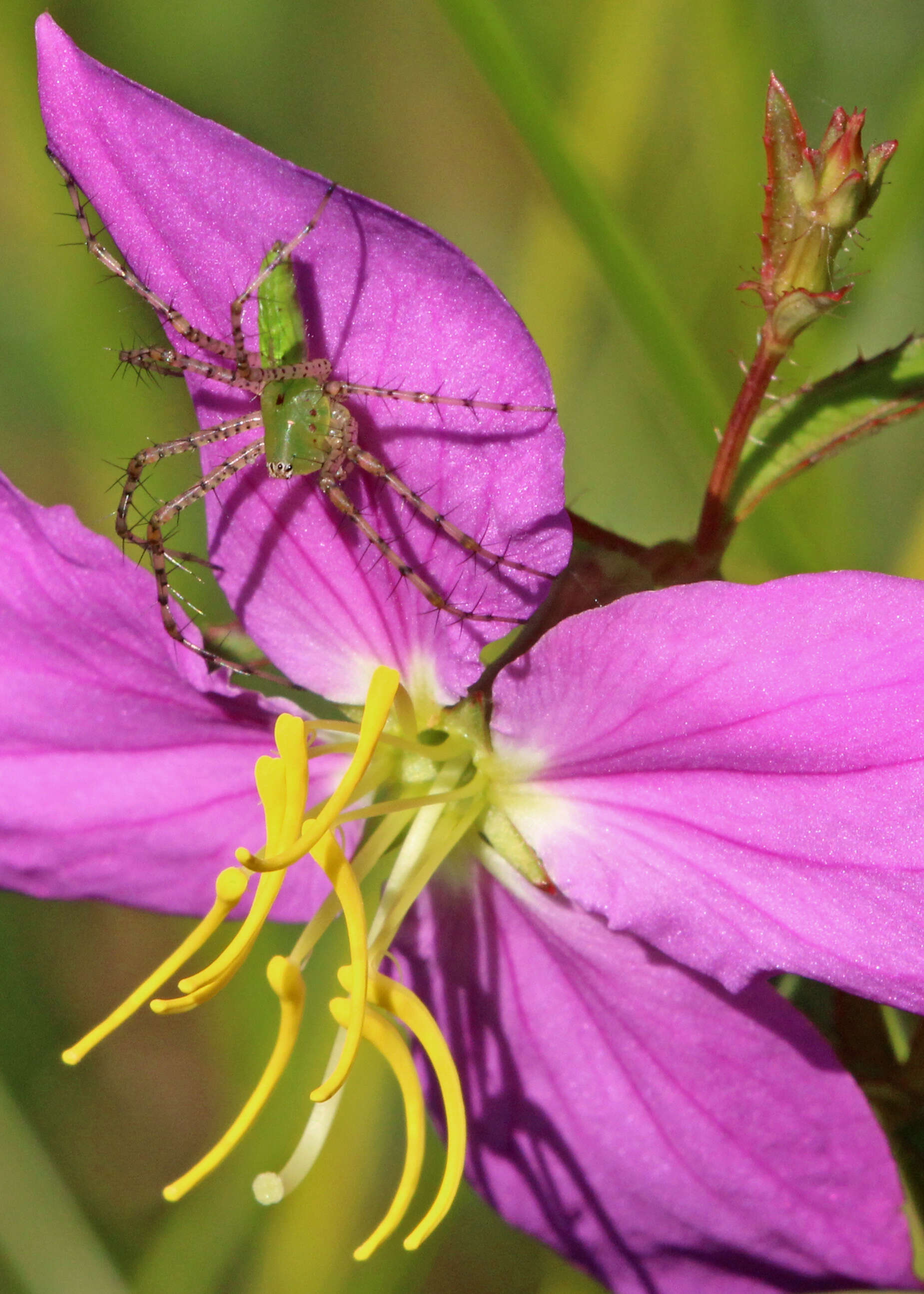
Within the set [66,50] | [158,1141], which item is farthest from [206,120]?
[158,1141]

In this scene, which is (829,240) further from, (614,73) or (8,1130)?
(8,1130)

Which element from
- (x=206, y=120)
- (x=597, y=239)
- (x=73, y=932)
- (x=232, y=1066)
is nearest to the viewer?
(x=206, y=120)

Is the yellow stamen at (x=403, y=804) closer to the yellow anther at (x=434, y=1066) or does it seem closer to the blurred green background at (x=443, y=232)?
the yellow anther at (x=434, y=1066)

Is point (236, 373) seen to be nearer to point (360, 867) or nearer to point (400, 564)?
point (400, 564)

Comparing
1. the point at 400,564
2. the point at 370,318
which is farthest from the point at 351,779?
the point at 370,318

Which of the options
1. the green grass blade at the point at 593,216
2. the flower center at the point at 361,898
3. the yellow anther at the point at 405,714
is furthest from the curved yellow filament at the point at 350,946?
the green grass blade at the point at 593,216

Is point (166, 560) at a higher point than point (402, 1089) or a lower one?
higher
